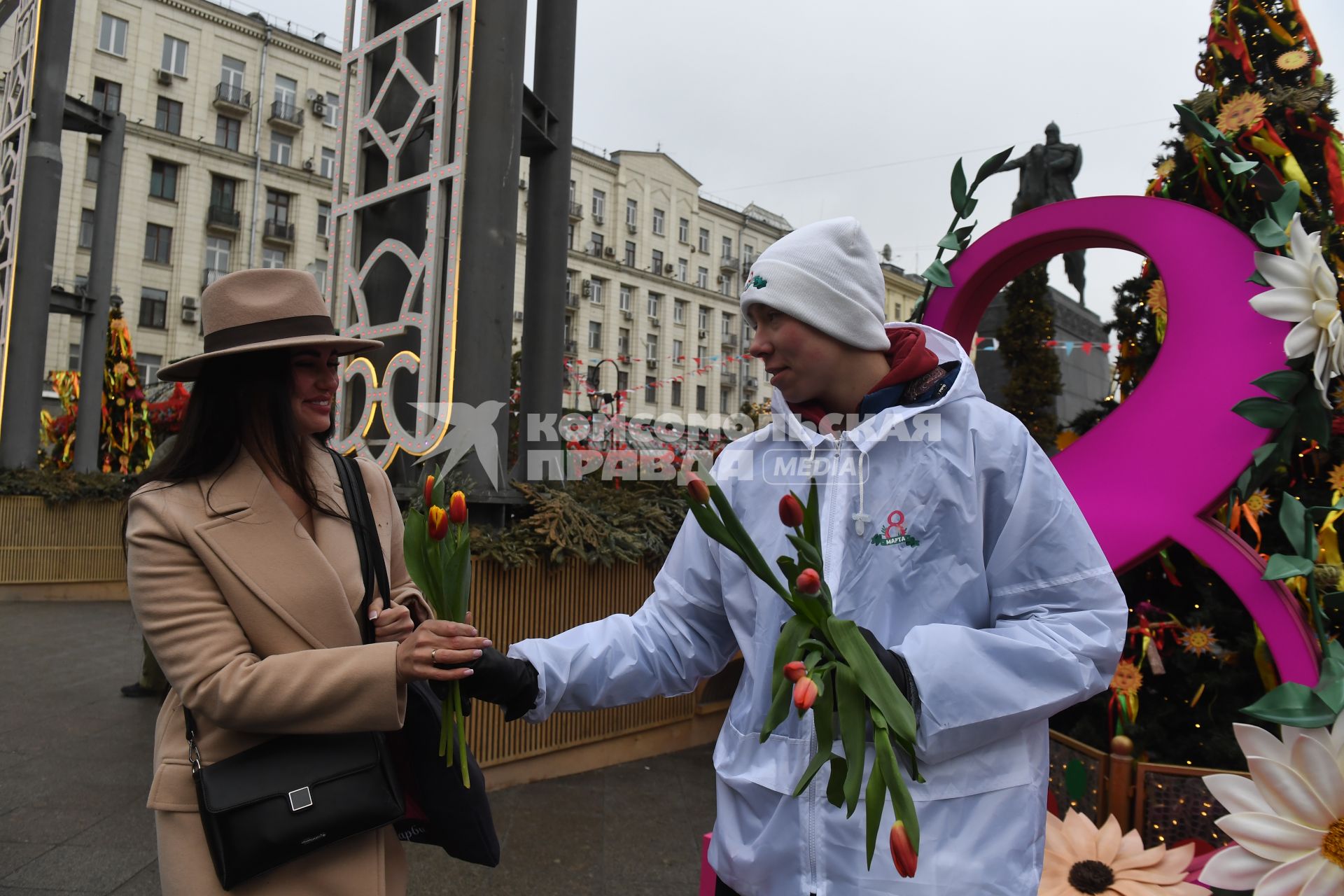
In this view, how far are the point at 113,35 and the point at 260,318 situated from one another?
36.0m

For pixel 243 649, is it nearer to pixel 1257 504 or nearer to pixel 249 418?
pixel 249 418

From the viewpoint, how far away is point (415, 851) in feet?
13.3

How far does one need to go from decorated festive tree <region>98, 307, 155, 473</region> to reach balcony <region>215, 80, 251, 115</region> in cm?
2135

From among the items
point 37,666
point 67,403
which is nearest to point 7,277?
point 67,403

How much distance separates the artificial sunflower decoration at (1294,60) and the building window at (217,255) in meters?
33.3

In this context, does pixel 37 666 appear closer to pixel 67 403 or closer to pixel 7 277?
pixel 7 277

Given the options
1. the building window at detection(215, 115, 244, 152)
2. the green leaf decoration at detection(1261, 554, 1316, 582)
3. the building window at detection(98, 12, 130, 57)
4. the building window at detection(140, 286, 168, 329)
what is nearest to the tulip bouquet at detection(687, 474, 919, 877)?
the green leaf decoration at detection(1261, 554, 1316, 582)

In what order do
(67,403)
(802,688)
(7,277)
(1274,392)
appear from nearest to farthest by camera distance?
(802,688), (1274,392), (7,277), (67,403)

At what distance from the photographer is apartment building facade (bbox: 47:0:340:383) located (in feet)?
95.5

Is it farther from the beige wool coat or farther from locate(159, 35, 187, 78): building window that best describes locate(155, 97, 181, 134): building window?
the beige wool coat

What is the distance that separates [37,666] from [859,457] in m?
8.64

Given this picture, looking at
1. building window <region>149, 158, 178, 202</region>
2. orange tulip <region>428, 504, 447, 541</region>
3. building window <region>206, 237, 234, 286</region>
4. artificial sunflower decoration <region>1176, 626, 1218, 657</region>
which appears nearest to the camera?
orange tulip <region>428, 504, 447, 541</region>

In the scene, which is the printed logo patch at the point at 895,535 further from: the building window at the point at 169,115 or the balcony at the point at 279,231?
the building window at the point at 169,115

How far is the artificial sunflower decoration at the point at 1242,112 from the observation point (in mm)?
2871
